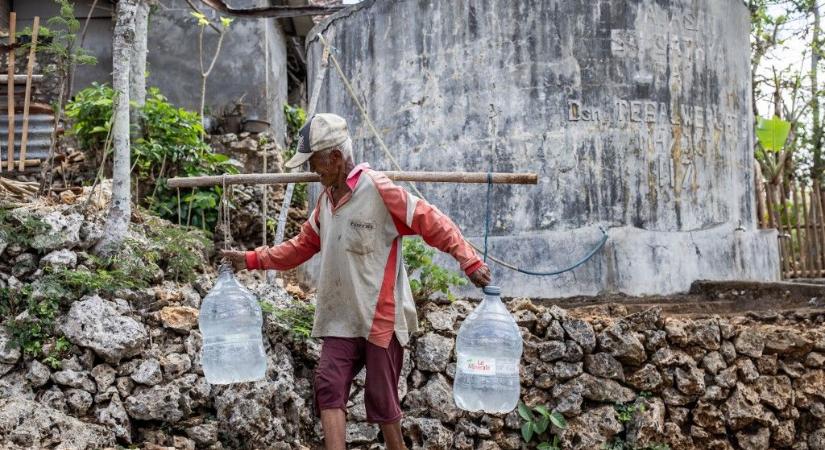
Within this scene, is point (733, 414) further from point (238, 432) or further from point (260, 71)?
point (260, 71)

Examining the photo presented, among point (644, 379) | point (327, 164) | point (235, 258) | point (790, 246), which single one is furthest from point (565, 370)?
point (790, 246)

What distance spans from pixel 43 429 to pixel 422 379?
246cm

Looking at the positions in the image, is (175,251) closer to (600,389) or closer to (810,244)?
(600,389)

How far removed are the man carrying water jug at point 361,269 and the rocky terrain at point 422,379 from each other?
149 cm

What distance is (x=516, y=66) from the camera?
751 cm

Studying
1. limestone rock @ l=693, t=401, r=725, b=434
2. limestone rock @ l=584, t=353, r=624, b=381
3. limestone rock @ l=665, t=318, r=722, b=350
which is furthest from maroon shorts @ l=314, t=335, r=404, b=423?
limestone rock @ l=693, t=401, r=725, b=434

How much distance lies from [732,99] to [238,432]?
18.1ft

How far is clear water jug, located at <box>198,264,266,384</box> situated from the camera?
4.59m

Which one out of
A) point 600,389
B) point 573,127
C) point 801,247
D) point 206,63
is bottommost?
point 600,389

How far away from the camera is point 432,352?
6168 mm

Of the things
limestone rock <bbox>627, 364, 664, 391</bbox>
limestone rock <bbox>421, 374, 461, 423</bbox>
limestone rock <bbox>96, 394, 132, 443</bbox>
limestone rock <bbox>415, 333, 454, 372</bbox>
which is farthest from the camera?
limestone rock <bbox>627, 364, 664, 391</bbox>

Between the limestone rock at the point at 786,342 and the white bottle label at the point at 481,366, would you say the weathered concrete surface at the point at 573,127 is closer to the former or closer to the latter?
the limestone rock at the point at 786,342

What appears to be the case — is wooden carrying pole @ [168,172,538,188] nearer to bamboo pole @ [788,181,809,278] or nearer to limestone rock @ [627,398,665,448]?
limestone rock @ [627,398,665,448]

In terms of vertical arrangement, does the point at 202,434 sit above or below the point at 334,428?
below
